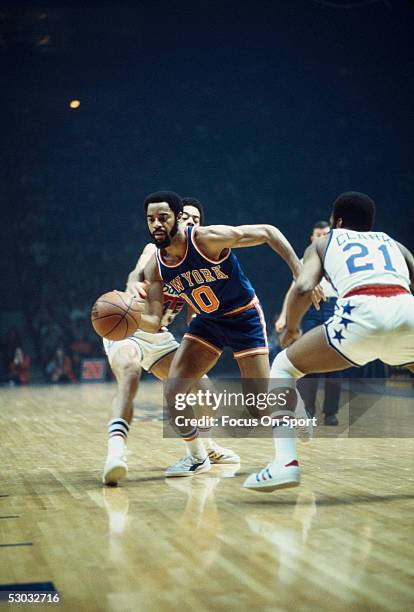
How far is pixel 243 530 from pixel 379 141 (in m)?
14.6

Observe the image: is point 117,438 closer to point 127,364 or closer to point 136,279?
point 127,364

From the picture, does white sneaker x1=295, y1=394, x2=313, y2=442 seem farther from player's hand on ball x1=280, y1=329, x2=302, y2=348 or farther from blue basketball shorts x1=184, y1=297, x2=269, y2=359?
player's hand on ball x1=280, y1=329, x2=302, y2=348

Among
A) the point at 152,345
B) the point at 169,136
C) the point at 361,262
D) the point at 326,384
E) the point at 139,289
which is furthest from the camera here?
the point at 169,136

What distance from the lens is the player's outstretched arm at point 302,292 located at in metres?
3.21

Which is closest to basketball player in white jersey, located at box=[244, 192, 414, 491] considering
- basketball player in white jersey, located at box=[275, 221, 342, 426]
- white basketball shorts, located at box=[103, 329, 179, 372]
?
Answer: white basketball shorts, located at box=[103, 329, 179, 372]

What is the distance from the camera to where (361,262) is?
328 centimetres

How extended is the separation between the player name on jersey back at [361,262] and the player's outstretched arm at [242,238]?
0.62 m

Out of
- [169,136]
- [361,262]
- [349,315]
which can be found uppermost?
[169,136]

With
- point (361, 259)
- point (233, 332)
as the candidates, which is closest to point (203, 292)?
point (233, 332)

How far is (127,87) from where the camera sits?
1595cm

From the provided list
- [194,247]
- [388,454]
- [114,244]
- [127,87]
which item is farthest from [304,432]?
[127,87]

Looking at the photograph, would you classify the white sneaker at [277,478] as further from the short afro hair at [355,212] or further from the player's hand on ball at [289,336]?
the short afro hair at [355,212]

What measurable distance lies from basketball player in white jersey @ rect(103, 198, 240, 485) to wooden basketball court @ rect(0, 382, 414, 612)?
0.14 metres

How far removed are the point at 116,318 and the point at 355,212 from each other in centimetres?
137
